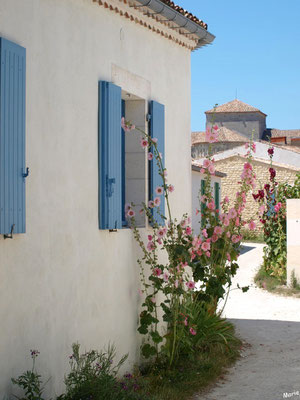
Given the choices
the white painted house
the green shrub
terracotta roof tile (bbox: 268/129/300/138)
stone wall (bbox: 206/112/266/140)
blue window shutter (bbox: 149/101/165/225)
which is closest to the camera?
the white painted house

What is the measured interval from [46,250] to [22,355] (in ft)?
2.67

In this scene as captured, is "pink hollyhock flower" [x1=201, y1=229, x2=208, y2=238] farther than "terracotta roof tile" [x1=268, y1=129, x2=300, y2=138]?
No

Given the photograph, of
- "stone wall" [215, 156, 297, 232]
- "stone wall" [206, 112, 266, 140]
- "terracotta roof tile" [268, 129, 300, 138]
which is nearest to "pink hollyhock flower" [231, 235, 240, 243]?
"stone wall" [215, 156, 297, 232]

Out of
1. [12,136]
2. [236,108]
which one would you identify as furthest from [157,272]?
[236,108]

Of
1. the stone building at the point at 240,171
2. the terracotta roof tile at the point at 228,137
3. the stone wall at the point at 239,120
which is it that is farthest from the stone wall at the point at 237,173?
the stone wall at the point at 239,120

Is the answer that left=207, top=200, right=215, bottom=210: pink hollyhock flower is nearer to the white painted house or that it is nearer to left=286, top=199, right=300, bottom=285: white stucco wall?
the white painted house

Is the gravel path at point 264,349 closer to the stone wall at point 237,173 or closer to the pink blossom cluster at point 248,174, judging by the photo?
the pink blossom cluster at point 248,174

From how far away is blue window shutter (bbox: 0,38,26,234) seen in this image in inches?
169

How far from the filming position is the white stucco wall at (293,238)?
41.0 ft

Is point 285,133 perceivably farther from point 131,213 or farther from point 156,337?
point 156,337

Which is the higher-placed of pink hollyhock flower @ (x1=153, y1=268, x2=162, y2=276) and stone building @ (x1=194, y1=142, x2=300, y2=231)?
stone building @ (x1=194, y1=142, x2=300, y2=231)

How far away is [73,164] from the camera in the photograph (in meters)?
5.44

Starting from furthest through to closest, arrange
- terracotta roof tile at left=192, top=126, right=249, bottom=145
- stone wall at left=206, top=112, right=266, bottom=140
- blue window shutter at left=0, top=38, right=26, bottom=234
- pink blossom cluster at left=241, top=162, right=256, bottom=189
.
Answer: stone wall at left=206, top=112, right=266, bottom=140 < terracotta roof tile at left=192, top=126, right=249, bottom=145 < pink blossom cluster at left=241, top=162, right=256, bottom=189 < blue window shutter at left=0, top=38, right=26, bottom=234

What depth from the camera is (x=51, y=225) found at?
5020 mm
